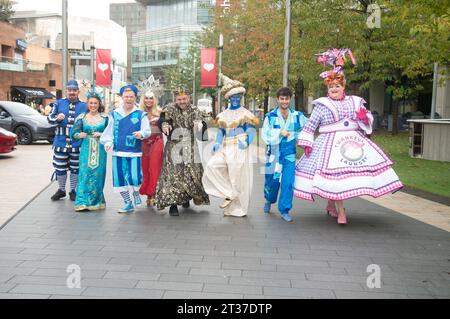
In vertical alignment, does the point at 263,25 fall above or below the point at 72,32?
below

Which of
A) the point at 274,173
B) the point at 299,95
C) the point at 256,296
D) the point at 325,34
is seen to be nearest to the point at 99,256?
the point at 256,296

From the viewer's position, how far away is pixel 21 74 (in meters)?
44.0

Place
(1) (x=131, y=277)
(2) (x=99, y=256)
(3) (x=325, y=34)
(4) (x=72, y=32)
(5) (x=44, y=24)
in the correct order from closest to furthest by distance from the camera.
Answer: (1) (x=131, y=277) → (2) (x=99, y=256) → (3) (x=325, y=34) → (5) (x=44, y=24) → (4) (x=72, y=32)

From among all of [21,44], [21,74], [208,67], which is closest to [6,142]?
[208,67]

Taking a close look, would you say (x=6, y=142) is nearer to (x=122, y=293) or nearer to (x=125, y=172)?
(x=125, y=172)

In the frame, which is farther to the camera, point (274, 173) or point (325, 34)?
point (325, 34)

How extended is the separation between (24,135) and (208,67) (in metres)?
9.38

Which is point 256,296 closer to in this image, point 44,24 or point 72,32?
point 44,24

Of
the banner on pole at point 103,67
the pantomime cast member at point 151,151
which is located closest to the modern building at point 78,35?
the banner on pole at point 103,67

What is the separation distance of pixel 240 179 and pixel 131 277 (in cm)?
317

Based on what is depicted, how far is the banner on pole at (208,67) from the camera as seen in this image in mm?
25375

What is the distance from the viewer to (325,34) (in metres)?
17.9
